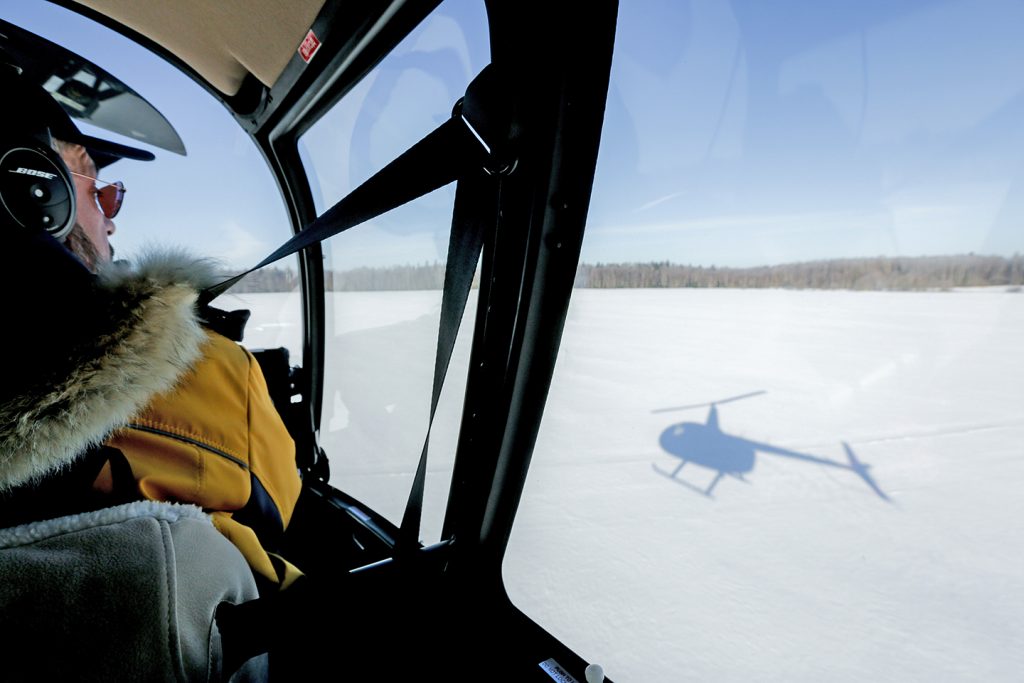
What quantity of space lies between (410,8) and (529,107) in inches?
29.8

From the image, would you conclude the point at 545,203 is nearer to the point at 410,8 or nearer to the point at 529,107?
the point at 529,107

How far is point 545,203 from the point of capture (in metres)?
1.12

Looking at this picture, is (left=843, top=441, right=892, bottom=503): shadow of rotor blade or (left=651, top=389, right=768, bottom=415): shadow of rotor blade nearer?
(left=843, top=441, right=892, bottom=503): shadow of rotor blade

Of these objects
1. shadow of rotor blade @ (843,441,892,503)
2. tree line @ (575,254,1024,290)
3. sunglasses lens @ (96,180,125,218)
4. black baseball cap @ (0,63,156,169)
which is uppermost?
black baseball cap @ (0,63,156,169)

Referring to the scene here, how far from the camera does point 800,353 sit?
3.07 ft

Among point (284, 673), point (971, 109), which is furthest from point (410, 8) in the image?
point (284, 673)

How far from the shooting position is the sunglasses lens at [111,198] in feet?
5.05

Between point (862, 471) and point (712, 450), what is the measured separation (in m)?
0.28

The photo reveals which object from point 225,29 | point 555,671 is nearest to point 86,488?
point 555,671

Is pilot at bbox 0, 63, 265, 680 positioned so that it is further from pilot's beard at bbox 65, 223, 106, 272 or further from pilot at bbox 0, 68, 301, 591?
pilot's beard at bbox 65, 223, 106, 272

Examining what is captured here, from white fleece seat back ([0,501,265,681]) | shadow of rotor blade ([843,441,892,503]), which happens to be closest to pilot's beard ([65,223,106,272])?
white fleece seat back ([0,501,265,681])

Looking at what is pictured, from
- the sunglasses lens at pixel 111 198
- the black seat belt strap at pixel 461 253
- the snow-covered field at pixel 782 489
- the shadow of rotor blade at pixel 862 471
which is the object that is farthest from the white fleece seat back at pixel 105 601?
the sunglasses lens at pixel 111 198

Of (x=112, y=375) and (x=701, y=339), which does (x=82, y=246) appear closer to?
(x=112, y=375)

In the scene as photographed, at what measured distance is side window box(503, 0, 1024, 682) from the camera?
0.70 meters
